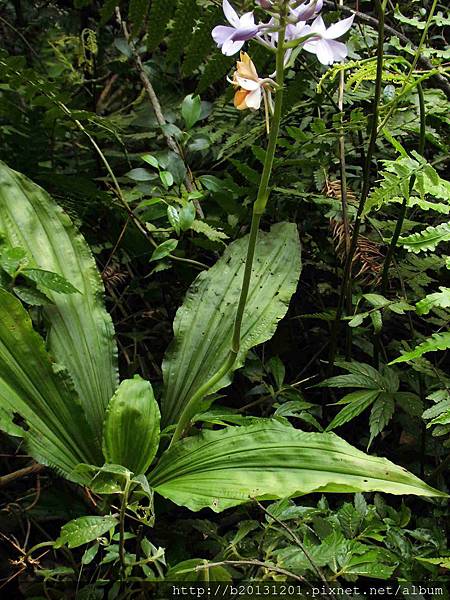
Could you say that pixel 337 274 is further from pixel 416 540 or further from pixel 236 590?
pixel 236 590

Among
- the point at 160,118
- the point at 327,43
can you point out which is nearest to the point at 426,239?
the point at 327,43

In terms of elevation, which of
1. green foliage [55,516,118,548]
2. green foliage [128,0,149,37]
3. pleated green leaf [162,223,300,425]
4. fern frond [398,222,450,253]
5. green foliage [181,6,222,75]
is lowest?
green foliage [55,516,118,548]

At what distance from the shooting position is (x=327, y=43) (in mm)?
836

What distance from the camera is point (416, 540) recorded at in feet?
3.53

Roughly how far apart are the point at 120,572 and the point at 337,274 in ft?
2.98

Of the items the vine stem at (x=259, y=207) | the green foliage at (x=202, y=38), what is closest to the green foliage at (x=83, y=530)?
the vine stem at (x=259, y=207)

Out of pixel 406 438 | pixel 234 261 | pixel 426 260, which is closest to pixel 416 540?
pixel 406 438

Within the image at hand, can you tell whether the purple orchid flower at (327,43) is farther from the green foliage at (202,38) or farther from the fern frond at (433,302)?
the green foliage at (202,38)

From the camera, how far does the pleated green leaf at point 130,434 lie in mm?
1074

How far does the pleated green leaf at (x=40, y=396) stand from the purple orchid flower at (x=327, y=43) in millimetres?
682

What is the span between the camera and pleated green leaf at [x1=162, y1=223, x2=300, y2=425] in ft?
4.18

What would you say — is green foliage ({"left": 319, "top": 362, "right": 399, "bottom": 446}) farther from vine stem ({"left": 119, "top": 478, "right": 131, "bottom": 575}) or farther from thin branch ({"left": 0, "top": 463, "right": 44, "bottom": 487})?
thin branch ({"left": 0, "top": 463, "right": 44, "bottom": 487})

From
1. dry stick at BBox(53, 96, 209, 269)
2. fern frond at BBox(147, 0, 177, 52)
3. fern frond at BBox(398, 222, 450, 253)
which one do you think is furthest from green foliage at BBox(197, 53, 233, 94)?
fern frond at BBox(398, 222, 450, 253)

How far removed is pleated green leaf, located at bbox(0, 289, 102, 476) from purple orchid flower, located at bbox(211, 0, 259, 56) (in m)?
0.59
